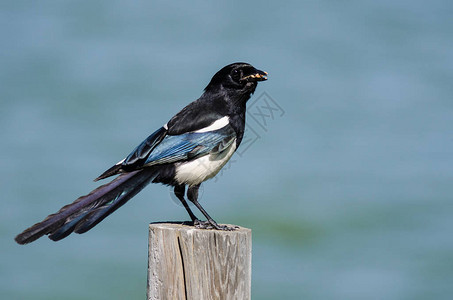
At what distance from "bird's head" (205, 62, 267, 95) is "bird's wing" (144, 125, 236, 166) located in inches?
12.1

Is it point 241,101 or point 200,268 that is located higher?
point 241,101

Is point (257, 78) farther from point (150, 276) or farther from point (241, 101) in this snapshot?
point (150, 276)

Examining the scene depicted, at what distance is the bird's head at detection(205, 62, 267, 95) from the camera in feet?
10.2

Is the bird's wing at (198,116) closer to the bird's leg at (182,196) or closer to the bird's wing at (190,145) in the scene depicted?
the bird's wing at (190,145)

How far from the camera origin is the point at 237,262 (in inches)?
85.3

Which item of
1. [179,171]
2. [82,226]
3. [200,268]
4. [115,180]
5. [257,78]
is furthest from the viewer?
[257,78]

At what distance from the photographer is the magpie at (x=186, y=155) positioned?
2484mm

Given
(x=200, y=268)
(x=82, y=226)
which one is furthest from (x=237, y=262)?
(x=82, y=226)

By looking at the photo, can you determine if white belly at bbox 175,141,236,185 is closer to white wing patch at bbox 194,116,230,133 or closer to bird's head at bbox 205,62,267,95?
white wing patch at bbox 194,116,230,133

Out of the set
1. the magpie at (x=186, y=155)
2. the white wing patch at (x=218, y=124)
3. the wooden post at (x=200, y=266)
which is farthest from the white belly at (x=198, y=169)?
the wooden post at (x=200, y=266)

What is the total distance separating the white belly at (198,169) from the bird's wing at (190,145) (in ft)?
0.12

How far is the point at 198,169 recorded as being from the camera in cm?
289

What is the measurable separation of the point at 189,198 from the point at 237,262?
0.87 metres

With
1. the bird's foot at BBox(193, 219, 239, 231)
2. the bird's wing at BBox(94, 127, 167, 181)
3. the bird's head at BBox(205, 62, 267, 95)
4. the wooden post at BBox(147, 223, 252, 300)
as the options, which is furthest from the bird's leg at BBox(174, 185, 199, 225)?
the wooden post at BBox(147, 223, 252, 300)
